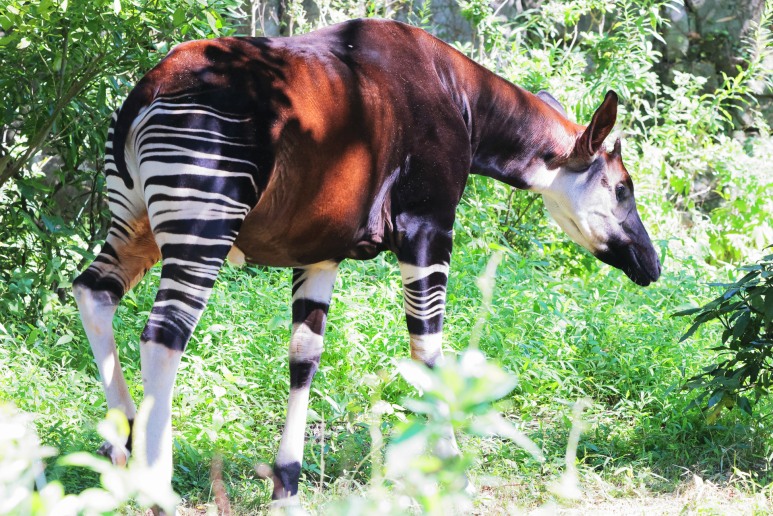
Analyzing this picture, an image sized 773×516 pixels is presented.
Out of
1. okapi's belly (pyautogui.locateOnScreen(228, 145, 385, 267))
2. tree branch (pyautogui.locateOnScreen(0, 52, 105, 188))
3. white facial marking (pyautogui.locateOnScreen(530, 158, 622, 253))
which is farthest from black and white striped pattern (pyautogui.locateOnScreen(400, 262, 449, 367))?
tree branch (pyautogui.locateOnScreen(0, 52, 105, 188))

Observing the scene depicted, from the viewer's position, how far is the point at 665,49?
9000mm

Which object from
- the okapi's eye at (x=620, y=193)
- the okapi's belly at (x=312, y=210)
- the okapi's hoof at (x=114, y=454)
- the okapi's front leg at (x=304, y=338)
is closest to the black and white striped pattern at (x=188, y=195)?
the okapi's belly at (x=312, y=210)

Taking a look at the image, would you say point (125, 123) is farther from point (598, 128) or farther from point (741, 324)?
point (741, 324)

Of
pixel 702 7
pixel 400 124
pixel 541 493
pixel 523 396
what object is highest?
pixel 400 124

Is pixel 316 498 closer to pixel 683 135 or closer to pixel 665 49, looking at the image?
pixel 683 135

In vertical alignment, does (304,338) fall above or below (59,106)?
below

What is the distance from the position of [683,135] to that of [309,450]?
5.15 m

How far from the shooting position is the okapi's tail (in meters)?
2.22

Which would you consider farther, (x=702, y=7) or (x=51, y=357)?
(x=702, y=7)

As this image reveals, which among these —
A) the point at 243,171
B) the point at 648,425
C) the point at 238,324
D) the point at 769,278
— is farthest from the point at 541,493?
the point at 238,324

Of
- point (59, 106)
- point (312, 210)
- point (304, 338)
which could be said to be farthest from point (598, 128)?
point (59, 106)

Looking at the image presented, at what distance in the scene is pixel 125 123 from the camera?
2.24 metres

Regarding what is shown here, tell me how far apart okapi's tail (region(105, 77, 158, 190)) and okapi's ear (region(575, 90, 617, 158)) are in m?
1.79

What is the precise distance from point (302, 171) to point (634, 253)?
5.97 feet
